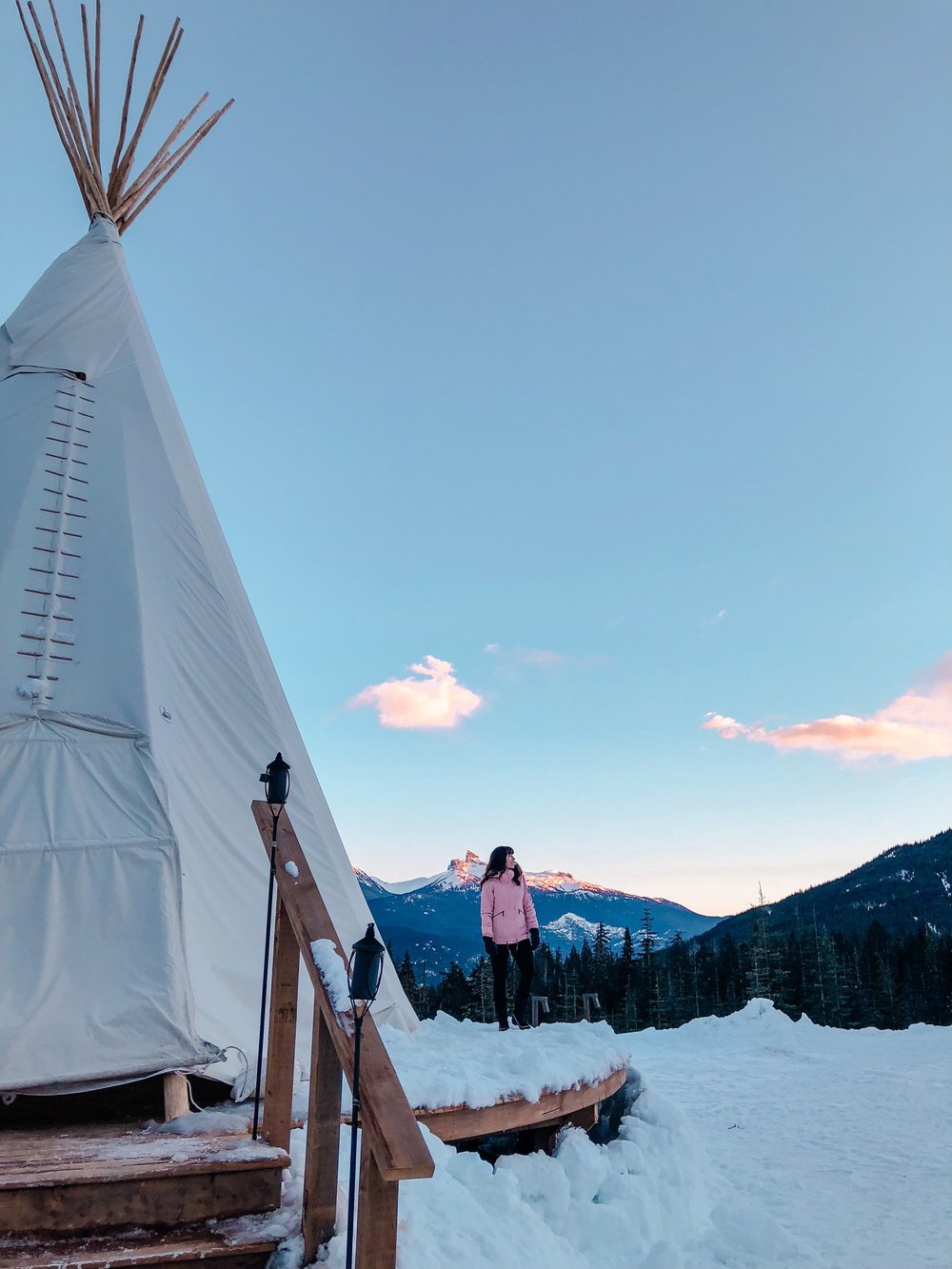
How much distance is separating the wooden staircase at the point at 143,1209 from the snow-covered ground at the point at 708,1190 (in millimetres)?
107

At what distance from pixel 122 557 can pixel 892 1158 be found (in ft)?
20.3

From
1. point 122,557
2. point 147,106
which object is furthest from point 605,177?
point 122,557

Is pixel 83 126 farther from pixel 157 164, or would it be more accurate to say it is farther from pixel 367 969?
pixel 367 969

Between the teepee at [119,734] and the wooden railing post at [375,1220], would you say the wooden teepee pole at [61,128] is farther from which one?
the wooden railing post at [375,1220]

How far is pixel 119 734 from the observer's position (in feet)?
12.4

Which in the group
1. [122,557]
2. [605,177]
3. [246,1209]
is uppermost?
[605,177]

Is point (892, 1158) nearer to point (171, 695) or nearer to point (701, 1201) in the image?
point (701, 1201)

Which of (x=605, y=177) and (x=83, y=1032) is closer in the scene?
(x=83, y=1032)

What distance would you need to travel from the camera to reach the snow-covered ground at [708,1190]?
2.47 meters

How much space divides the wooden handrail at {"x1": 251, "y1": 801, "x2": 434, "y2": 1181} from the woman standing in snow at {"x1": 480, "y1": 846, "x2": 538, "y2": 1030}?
3.31 metres

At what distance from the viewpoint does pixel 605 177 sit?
33.1ft

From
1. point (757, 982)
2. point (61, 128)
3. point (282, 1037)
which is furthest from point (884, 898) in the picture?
point (282, 1037)

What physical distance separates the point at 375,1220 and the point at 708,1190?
370cm

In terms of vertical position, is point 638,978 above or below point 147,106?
below
